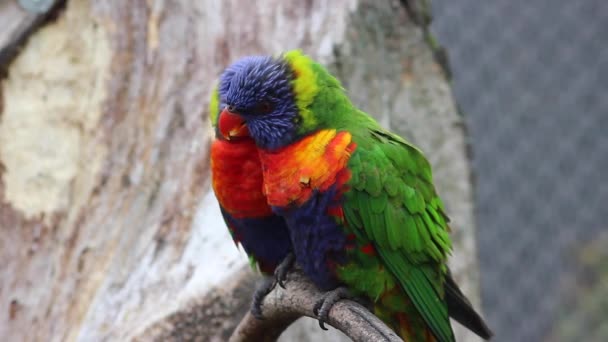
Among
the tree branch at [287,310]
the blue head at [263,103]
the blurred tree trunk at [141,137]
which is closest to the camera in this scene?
the tree branch at [287,310]

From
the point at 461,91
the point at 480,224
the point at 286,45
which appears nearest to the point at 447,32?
the point at 461,91

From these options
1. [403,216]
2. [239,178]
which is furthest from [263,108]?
[403,216]

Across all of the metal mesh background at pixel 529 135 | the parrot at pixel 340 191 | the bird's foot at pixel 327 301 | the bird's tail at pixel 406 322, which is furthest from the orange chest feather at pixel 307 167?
the metal mesh background at pixel 529 135

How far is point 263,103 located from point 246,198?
8.7 inches

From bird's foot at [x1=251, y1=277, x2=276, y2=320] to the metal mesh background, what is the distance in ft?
7.57

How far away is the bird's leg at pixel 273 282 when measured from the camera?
1751 mm

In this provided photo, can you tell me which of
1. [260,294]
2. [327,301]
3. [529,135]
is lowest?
[529,135]

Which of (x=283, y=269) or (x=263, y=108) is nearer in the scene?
(x=263, y=108)

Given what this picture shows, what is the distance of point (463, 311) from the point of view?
179 centimetres

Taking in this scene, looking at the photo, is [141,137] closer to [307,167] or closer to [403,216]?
[307,167]

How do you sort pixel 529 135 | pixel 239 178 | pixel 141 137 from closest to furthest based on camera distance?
pixel 239 178
pixel 141 137
pixel 529 135

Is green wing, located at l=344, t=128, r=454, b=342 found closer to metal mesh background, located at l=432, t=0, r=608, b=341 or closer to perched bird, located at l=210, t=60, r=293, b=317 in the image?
perched bird, located at l=210, t=60, r=293, b=317

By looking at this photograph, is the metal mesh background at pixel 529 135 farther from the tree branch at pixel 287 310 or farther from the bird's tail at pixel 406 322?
the tree branch at pixel 287 310

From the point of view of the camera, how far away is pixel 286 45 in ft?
7.23
